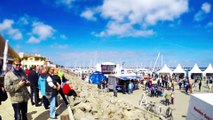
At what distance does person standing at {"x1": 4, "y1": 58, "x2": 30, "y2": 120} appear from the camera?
5523 millimetres

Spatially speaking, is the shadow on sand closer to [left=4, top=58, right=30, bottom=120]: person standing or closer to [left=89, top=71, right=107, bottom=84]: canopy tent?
[left=4, top=58, right=30, bottom=120]: person standing

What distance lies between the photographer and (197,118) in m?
4.80

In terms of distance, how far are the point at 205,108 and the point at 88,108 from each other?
603 cm

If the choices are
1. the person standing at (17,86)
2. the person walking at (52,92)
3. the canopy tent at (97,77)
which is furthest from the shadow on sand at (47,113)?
the canopy tent at (97,77)

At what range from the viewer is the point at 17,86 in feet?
18.2

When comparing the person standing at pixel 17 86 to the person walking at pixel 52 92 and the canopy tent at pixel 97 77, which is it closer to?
the person walking at pixel 52 92

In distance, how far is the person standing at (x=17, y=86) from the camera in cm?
552

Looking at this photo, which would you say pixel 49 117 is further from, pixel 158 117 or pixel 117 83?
pixel 117 83

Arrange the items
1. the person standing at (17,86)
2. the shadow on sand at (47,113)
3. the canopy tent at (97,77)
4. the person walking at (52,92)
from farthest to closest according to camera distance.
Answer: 1. the canopy tent at (97,77)
2. the shadow on sand at (47,113)
3. the person walking at (52,92)
4. the person standing at (17,86)

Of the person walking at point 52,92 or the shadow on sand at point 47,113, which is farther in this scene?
the shadow on sand at point 47,113

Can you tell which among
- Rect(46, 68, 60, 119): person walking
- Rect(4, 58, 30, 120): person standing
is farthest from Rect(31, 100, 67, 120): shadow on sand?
Rect(4, 58, 30, 120): person standing

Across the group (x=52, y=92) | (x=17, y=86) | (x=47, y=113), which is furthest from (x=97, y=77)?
(x=17, y=86)

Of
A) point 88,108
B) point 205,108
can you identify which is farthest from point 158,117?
point 205,108

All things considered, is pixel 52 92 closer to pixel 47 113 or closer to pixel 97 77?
pixel 47 113
